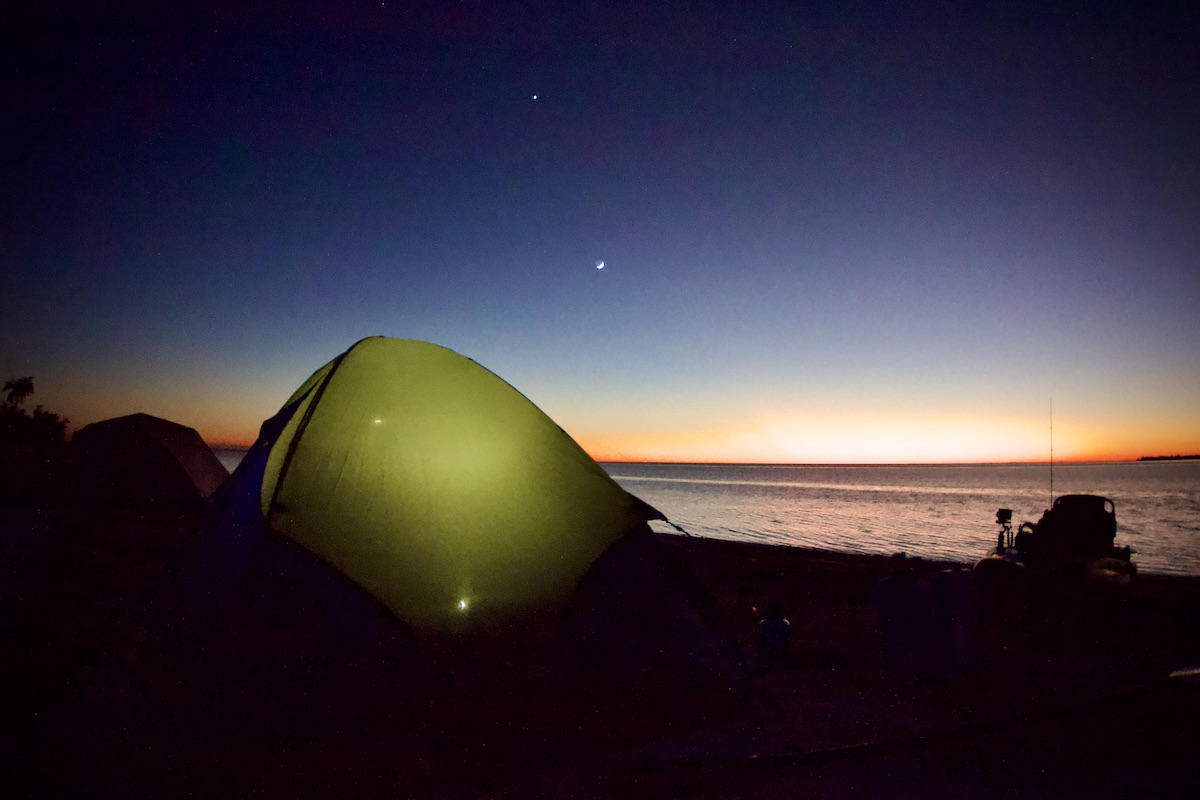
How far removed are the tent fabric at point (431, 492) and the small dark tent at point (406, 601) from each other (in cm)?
2

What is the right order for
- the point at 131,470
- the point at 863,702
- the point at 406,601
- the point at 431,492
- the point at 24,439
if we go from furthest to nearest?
the point at 24,439
the point at 131,470
the point at 863,702
the point at 431,492
the point at 406,601

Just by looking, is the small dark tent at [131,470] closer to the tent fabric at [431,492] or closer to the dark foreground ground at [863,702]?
the dark foreground ground at [863,702]

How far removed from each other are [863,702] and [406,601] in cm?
465

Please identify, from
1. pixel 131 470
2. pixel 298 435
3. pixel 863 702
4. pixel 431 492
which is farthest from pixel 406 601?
pixel 131 470

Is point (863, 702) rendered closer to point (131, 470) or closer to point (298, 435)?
point (298, 435)

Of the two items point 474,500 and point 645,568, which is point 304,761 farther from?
point 645,568

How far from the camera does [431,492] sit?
171 inches

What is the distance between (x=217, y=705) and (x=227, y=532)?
49.8 inches

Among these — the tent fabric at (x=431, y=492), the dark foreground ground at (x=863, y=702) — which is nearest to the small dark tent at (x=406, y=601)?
the tent fabric at (x=431, y=492)

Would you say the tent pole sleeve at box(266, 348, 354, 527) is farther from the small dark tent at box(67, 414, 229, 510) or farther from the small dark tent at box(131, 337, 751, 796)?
the small dark tent at box(67, 414, 229, 510)

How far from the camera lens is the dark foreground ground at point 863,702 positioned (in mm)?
3779

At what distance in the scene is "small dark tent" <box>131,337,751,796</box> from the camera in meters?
3.85

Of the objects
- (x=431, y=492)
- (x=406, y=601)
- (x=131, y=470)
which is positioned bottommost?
(x=406, y=601)

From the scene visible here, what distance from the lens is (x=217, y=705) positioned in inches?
155
